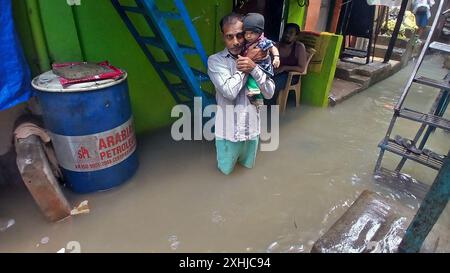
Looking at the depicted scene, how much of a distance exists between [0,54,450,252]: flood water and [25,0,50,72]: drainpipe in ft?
4.19

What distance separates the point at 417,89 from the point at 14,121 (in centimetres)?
739

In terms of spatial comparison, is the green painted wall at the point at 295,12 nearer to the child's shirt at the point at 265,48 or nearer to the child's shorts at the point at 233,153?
the child's shirt at the point at 265,48

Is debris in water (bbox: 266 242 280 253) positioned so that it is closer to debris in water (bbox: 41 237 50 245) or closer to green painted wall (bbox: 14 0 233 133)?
debris in water (bbox: 41 237 50 245)

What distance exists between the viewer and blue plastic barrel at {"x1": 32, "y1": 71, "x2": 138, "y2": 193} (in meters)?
2.35

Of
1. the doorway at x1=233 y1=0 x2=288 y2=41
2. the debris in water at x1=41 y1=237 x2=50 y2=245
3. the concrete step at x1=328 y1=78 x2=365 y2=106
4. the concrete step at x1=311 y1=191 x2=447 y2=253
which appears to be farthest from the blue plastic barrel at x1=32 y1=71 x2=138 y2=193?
the concrete step at x1=328 y1=78 x2=365 y2=106

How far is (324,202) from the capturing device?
2838 millimetres

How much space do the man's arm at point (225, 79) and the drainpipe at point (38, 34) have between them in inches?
59.3

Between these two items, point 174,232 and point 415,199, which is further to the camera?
point 415,199

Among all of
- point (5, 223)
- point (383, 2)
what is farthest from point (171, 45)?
point (383, 2)

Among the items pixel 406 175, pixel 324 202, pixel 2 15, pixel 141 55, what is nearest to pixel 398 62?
pixel 406 175

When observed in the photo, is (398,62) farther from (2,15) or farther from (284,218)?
(2,15)

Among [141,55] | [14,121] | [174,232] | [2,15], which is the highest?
[2,15]

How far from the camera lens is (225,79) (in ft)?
8.21

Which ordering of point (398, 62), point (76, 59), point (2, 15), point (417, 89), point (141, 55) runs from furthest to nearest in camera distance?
point (398, 62) → point (417, 89) → point (141, 55) → point (76, 59) → point (2, 15)
